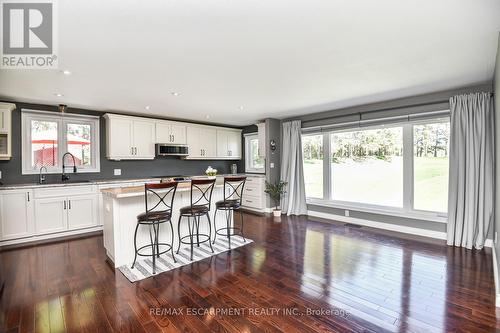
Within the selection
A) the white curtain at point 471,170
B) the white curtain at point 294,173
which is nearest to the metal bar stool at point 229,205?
the white curtain at point 294,173

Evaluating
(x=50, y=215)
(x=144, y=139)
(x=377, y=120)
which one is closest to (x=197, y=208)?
(x=50, y=215)

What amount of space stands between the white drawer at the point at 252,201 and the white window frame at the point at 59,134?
356cm

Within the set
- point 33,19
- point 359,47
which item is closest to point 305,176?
point 359,47

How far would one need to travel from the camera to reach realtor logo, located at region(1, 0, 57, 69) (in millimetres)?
1776

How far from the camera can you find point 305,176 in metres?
6.03

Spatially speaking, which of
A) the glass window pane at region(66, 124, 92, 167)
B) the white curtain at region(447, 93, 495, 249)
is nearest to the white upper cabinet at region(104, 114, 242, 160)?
the glass window pane at region(66, 124, 92, 167)

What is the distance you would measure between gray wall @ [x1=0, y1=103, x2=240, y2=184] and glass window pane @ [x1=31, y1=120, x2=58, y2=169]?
20 cm

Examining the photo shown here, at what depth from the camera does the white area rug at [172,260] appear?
9.53 ft

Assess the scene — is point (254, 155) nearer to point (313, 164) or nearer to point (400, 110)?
point (313, 164)

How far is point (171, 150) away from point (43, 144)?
239 centimetres

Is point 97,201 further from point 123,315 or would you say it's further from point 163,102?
point 123,315

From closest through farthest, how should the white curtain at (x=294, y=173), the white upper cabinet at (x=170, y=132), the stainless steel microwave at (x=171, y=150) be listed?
the stainless steel microwave at (x=171, y=150) < the white upper cabinet at (x=170, y=132) < the white curtain at (x=294, y=173)

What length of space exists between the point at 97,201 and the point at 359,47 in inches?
197

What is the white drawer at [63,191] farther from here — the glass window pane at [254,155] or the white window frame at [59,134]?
the glass window pane at [254,155]
